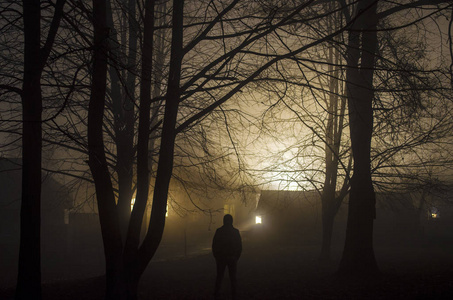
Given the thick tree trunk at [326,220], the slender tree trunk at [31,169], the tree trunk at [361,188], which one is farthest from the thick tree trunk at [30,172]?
the thick tree trunk at [326,220]

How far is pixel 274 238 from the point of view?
1345 inches

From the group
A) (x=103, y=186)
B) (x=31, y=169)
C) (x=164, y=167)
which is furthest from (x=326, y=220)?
(x=31, y=169)

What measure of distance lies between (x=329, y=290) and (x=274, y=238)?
26.1 m

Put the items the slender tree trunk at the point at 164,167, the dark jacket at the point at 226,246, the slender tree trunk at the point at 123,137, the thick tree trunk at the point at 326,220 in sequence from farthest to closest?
the thick tree trunk at the point at 326,220
the slender tree trunk at the point at 123,137
the dark jacket at the point at 226,246
the slender tree trunk at the point at 164,167

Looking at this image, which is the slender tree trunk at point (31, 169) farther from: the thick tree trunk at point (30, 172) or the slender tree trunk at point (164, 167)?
the slender tree trunk at point (164, 167)

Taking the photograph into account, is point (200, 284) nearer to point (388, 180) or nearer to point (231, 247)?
point (231, 247)

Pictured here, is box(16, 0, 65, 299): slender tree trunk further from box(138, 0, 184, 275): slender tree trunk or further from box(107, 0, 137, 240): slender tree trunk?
box(107, 0, 137, 240): slender tree trunk

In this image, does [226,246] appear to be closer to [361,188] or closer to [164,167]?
[164,167]

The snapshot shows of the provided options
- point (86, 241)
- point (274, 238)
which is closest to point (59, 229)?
point (86, 241)

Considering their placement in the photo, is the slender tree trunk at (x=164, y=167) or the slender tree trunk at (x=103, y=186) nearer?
the slender tree trunk at (x=103, y=186)

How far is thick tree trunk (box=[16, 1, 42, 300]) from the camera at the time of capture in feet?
20.1

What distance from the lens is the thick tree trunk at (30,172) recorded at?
6129mm

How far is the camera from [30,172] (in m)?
6.15

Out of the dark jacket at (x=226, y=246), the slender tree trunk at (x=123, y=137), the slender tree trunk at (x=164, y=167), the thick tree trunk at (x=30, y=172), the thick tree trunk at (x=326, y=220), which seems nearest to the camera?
the thick tree trunk at (x=30, y=172)
